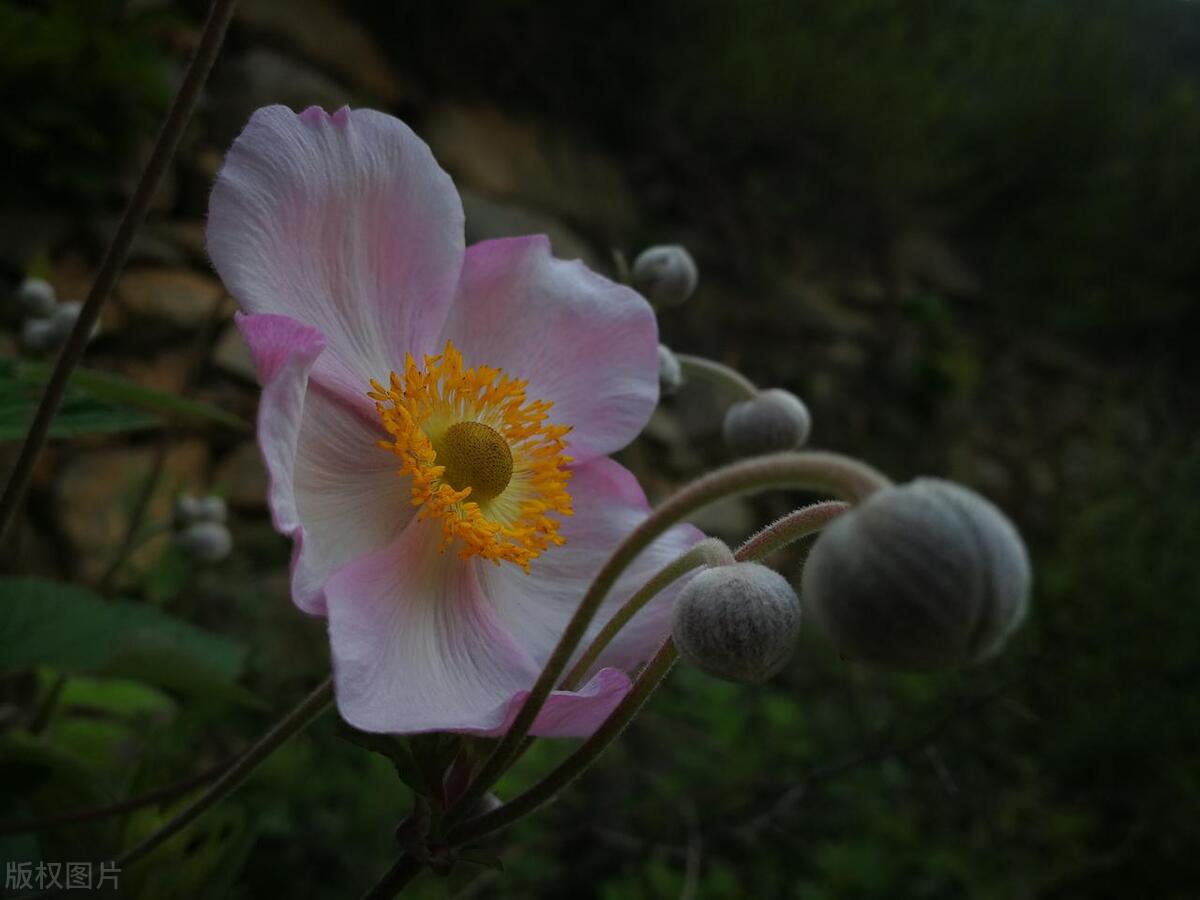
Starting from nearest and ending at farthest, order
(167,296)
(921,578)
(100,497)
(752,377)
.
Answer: (921,578) < (100,497) < (167,296) < (752,377)

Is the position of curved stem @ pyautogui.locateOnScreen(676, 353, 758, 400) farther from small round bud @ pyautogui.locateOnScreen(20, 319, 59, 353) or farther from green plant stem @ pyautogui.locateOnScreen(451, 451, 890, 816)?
small round bud @ pyautogui.locateOnScreen(20, 319, 59, 353)

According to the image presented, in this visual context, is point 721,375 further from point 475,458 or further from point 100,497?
point 100,497

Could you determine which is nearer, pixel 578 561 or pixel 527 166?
pixel 578 561

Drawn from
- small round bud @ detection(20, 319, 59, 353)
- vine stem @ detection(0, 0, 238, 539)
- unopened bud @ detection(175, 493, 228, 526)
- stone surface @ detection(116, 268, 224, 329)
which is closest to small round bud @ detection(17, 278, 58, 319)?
small round bud @ detection(20, 319, 59, 353)

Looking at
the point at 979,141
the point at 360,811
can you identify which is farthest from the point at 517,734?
the point at 979,141

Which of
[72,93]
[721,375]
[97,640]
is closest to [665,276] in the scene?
[721,375]

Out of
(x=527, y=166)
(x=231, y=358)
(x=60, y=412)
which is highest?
(x=60, y=412)
